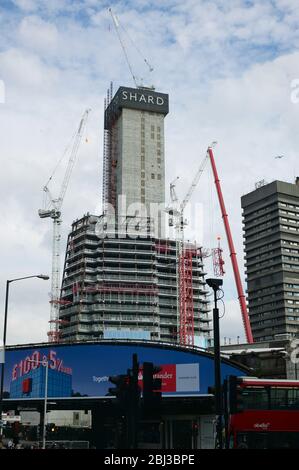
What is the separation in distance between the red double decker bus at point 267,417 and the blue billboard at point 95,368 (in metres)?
24.0

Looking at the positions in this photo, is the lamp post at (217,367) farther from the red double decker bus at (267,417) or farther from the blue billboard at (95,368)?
the blue billboard at (95,368)

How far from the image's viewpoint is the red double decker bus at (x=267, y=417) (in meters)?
39.8

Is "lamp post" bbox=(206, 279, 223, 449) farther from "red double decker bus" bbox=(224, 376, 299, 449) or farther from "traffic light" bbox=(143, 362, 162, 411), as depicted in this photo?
"red double decker bus" bbox=(224, 376, 299, 449)

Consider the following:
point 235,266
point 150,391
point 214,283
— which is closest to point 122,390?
point 150,391

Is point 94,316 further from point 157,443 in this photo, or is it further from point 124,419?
point 124,419

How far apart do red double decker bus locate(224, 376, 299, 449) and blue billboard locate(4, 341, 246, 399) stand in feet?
78.8

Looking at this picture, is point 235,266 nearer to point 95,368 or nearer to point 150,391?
point 95,368

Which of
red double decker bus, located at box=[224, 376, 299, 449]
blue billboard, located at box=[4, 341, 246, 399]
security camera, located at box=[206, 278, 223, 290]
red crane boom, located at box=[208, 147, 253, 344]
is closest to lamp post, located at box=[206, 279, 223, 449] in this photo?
security camera, located at box=[206, 278, 223, 290]

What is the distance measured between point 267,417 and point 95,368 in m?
35.1

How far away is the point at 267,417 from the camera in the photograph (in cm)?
4112

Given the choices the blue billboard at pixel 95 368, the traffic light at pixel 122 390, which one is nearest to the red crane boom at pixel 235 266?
the blue billboard at pixel 95 368

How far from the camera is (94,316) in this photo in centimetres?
19950
